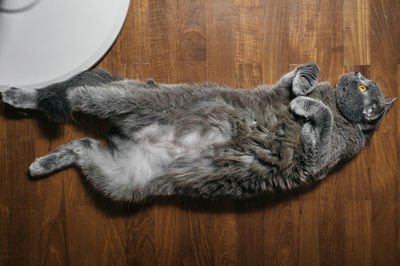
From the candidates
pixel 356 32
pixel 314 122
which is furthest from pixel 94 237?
pixel 356 32

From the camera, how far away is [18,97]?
1229 mm

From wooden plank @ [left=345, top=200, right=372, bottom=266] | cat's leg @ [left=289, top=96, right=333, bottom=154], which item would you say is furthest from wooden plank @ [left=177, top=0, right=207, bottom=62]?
wooden plank @ [left=345, top=200, right=372, bottom=266]

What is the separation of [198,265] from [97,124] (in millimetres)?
818

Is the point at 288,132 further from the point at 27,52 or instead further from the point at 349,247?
the point at 27,52

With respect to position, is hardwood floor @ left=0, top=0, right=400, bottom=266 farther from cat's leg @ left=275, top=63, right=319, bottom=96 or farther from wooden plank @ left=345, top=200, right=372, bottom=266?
cat's leg @ left=275, top=63, right=319, bottom=96

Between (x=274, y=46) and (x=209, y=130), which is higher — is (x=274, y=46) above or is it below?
above

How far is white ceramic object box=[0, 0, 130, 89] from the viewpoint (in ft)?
3.58

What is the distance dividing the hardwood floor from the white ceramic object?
0.18 m

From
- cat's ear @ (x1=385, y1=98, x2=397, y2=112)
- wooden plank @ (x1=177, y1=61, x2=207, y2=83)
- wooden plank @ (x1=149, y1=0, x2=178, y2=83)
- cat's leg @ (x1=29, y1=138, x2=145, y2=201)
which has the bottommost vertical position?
cat's leg @ (x1=29, y1=138, x2=145, y2=201)

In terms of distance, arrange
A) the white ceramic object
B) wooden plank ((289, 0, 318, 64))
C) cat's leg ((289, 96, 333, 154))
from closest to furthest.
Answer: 1. the white ceramic object
2. cat's leg ((289, 96, 333, 154))
3. wooden plank ((289, 0, 318, 64))

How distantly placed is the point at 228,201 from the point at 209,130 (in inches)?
16.2

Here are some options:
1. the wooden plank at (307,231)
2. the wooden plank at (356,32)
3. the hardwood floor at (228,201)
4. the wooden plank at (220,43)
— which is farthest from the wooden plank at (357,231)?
the wooden plank at (220,43)

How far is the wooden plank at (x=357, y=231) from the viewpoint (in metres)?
1.46

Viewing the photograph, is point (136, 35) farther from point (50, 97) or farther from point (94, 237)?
point (94, 237)
